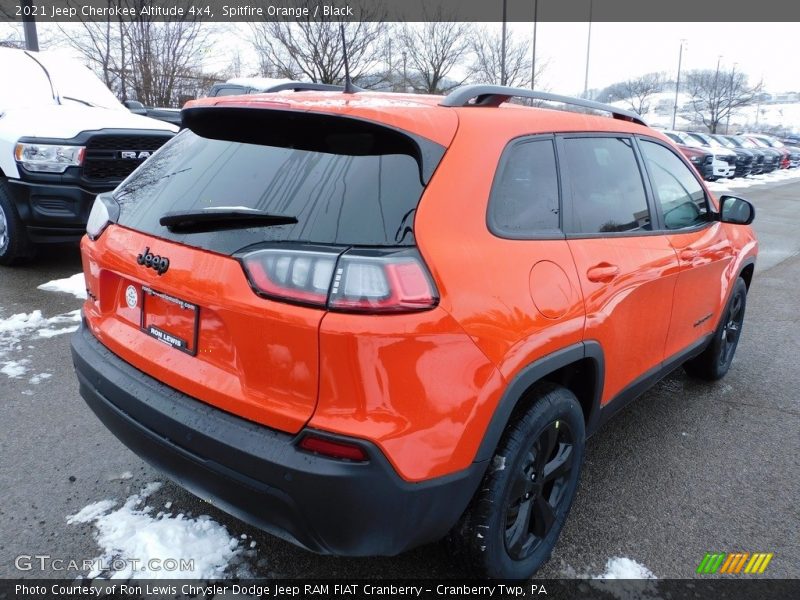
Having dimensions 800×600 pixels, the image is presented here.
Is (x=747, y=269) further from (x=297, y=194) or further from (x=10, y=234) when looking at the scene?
(x=10, y=234)

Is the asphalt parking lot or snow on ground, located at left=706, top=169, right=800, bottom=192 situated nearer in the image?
the asphalt parking lot

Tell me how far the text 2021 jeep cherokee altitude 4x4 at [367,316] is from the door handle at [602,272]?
0.04 feet

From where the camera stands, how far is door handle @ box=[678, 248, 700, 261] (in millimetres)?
3162

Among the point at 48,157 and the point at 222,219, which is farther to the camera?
the point at 48,157

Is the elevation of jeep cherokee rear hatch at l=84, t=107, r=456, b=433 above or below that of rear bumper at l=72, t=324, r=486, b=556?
above

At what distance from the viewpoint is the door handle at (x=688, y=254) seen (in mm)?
3162

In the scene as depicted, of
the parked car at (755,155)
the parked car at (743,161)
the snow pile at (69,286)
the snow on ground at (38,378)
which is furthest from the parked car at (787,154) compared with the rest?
the snow on ground at (38,378)

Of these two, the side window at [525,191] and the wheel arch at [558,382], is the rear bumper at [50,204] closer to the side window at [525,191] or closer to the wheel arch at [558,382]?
the side window at [525,191]

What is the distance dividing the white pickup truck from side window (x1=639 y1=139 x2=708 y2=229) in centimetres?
490

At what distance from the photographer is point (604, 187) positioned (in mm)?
2721

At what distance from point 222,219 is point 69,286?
4432 mm

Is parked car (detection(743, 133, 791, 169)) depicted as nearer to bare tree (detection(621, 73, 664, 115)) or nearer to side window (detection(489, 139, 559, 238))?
side window (detection(489, 139, 559, 238))

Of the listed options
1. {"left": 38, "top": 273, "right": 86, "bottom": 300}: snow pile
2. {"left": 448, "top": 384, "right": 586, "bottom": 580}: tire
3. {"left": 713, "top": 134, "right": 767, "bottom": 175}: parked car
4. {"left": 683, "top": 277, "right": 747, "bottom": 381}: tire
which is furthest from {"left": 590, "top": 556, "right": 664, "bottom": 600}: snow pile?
{"left": 713, "top": 134, "right": 767, "bottom": 175}: parked car

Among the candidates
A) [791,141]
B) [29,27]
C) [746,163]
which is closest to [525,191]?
[29,27]
